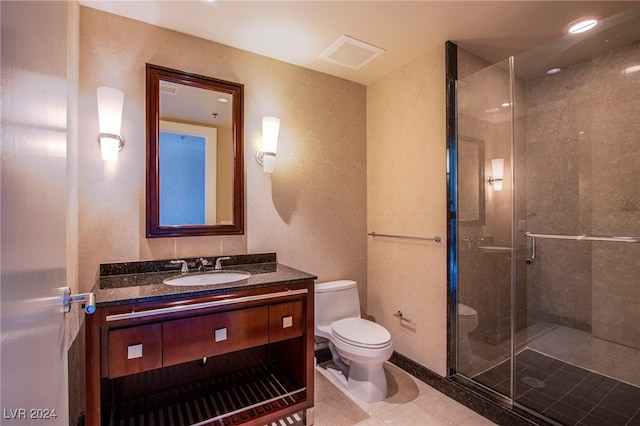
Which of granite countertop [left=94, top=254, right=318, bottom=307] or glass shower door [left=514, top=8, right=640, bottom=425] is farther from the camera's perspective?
glass shower door [left=514, top=8, right=640, bottom=425]

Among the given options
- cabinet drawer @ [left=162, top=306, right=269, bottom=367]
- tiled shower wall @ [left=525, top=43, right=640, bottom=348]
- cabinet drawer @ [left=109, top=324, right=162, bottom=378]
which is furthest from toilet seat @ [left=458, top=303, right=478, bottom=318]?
cabinet drawer @ [left=109, top=324, right=162, bottom=378]

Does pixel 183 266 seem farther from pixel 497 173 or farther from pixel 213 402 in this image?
pixel 497 173

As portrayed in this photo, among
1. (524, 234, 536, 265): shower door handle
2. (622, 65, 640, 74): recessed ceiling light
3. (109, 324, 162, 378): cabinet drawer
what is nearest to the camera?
(109, 324, 162, 378): cabinet drawer

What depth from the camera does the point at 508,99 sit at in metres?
2.14

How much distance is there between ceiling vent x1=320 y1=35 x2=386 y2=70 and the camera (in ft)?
6.93

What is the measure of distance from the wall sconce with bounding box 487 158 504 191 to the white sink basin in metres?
1.83

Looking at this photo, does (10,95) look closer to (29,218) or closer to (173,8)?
(29,218)

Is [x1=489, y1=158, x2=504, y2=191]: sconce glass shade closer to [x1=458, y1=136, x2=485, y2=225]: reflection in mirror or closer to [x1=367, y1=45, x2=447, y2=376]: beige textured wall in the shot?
[x1=458, y1=136, x2=485, y2=225]: reflection in mirror

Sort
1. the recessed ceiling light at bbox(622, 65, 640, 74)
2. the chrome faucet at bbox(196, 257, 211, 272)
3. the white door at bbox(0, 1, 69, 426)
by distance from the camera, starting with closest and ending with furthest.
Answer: the white door at bbox(0, 1, 69, 426)
the recessed ceiling light at bbox(622, 65, 640, 74)
the chrome faucet at bbox(196, 257, 211, 272)

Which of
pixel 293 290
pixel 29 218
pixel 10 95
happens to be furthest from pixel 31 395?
pixel 293 290

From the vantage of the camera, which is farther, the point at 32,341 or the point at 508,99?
the point at 508,99

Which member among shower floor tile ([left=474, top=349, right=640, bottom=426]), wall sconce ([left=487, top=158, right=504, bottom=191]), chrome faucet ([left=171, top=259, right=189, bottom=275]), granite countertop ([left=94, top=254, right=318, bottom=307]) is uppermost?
wall sconce ([left=487, top=158, right=504, bottom=191])

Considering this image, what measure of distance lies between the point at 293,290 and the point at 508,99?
2.00 metres

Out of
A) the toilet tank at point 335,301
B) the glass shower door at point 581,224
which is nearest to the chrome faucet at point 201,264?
the toilet tank at point 335,301
